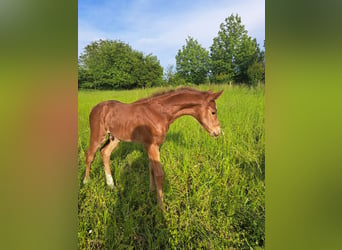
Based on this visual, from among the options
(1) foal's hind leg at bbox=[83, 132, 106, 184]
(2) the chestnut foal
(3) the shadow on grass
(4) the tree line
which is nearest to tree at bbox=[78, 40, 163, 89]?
(4) the tree line

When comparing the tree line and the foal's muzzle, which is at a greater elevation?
the tree line

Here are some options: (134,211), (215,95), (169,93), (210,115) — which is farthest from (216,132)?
(134,211)

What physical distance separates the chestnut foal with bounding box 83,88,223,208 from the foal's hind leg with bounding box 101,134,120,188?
0.05 metres

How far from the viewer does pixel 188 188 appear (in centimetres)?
116

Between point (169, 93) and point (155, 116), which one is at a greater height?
point (169, 93)

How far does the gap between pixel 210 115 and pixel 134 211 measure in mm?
684

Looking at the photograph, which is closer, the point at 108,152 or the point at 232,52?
the point at 232,52

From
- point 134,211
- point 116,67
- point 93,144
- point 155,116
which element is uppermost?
point 116,67

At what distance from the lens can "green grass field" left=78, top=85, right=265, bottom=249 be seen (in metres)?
1.03

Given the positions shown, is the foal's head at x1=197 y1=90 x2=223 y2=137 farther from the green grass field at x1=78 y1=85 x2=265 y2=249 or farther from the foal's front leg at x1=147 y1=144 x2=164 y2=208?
the foal's front leg at x1=147 y1=144 x2=164 y2=208

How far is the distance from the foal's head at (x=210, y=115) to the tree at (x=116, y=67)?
29 centimetres

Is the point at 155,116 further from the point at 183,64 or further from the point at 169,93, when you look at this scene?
the point at 183,64
